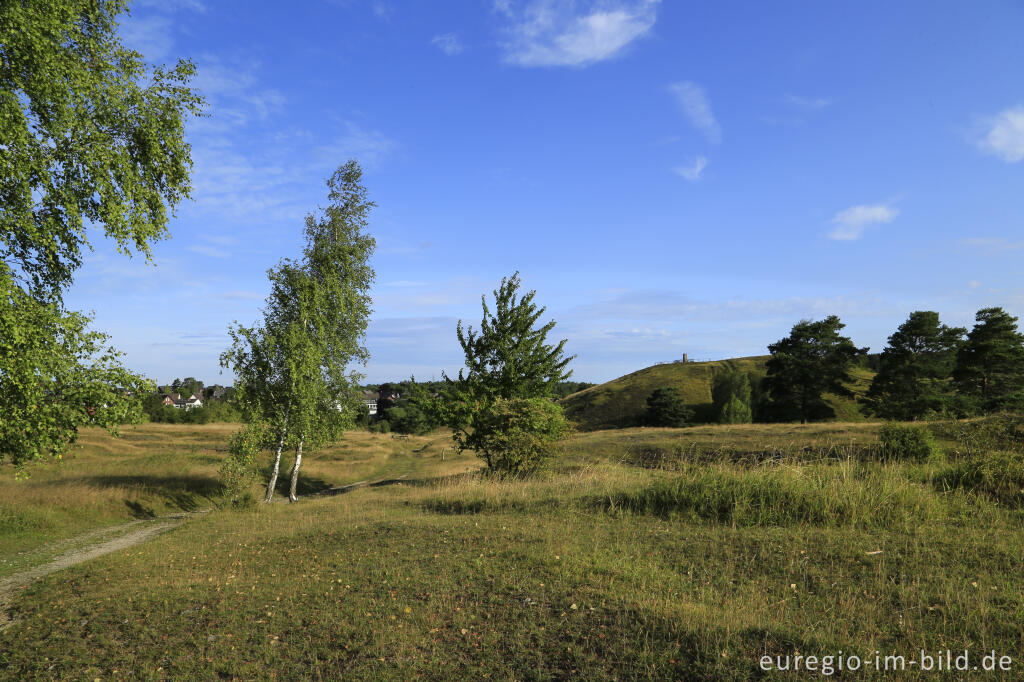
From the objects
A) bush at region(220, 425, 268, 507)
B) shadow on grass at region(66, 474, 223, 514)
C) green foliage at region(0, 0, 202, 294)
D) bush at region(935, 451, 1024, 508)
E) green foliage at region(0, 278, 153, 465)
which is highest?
green foliage at region(0, 0, 202, 294)

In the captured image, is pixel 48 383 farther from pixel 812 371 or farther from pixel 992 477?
pixel 812 371

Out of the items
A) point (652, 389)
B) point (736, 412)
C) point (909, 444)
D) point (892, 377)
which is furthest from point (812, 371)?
point (909, 444)

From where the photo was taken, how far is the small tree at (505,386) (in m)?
24.0

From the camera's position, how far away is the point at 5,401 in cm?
975

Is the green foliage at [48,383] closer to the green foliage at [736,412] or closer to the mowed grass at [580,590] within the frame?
the mowed grass at [580,590]

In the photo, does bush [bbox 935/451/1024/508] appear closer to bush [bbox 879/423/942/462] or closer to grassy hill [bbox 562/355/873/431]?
bush [bbox 879/423/942/462]

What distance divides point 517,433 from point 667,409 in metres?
57.9

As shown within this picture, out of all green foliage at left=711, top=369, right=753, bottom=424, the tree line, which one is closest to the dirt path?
the tree line

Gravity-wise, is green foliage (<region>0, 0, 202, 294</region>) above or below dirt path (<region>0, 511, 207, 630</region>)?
above

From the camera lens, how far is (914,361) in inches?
2429

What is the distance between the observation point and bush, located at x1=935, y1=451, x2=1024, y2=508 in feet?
39.4

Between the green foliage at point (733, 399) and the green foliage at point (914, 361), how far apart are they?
14.3 meters

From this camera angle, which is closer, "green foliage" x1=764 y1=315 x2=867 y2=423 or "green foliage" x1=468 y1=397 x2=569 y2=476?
"green foliage" x1=468 y1=397 x2=569 y2=476

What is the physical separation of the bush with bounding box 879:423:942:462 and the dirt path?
26.7 metres
